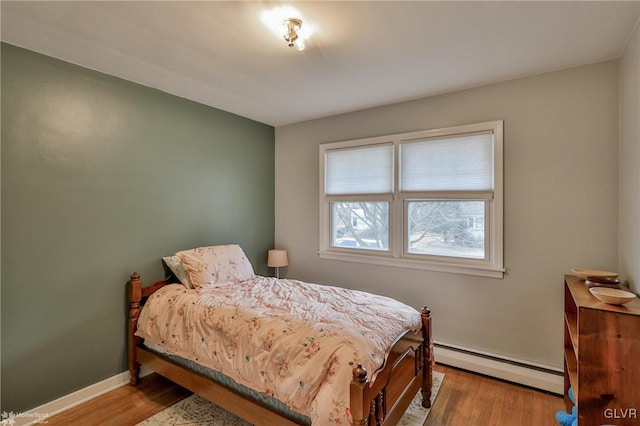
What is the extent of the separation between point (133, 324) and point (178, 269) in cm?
54

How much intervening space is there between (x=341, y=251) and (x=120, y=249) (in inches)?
85.2

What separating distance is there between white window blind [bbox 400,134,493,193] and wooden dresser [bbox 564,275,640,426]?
4.68 feet

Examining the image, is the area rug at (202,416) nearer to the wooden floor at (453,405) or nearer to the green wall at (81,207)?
the wooden floor at (453,405)

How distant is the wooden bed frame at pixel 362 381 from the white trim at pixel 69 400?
107 millimetres

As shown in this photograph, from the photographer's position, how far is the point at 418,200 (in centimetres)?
303

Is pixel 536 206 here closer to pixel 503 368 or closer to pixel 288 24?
pixel 503 368

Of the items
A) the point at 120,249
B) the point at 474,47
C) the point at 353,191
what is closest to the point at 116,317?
the point at 120,249

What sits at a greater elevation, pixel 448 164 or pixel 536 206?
pixel 448 164

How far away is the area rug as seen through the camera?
2.03 m

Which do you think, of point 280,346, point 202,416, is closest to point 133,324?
point 202,416

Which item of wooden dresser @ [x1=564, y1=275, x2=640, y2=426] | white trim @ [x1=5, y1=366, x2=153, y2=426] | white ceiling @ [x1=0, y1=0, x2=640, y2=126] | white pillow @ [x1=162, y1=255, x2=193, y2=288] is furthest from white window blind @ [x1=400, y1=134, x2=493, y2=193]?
white trim @ [x1=5, y1=366, x2=153, y2=426]

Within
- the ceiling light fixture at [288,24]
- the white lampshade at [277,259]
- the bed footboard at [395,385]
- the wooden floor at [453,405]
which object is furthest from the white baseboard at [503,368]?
the ceiling light fixture at [288,24]

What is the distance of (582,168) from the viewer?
2301 millimetres

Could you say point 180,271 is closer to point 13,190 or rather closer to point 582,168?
point 13,190
